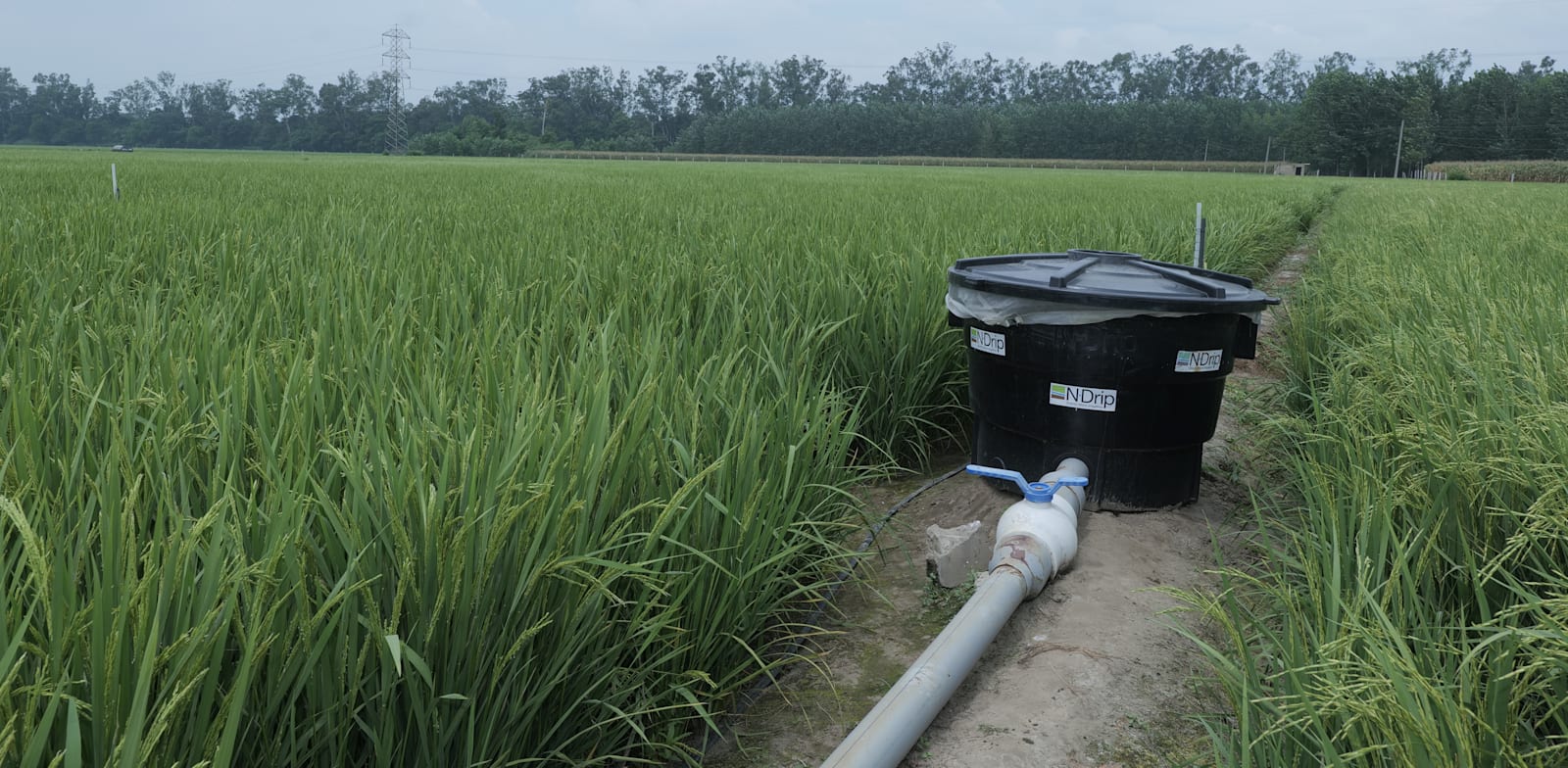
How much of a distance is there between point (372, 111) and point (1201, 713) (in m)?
102

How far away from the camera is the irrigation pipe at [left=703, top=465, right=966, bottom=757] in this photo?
69.3 inches

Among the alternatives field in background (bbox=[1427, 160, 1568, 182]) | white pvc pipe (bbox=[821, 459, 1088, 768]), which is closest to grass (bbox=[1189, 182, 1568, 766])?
white pvc pipe (bbox=[821, 459, 1088, 768])

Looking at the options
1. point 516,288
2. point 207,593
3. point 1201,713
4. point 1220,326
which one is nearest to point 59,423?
point 207,593

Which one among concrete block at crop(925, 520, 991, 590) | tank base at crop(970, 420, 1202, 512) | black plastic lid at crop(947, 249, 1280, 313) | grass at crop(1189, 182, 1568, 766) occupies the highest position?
black plastic lid at crop(947, 249, 1280, 313)

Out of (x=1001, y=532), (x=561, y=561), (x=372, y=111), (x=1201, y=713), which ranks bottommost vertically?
(x=1201, y=713)

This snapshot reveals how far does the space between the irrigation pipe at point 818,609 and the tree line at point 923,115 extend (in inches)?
2408

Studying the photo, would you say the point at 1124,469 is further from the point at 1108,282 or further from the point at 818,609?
the point at 818,609

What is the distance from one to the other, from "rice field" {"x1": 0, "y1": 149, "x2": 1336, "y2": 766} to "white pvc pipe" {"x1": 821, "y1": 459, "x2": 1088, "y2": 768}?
0.25 m

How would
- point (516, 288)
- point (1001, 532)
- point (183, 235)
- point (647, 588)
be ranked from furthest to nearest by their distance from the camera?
point (183, 235) → point (516, 288) → point (1001, 532) → point (647, 588)

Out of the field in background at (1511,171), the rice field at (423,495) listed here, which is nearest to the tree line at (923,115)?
the field in background at (1511,171)

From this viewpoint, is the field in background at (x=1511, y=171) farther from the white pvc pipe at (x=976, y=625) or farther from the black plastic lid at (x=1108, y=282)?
the white pvc pipe at (x=976, y=625)

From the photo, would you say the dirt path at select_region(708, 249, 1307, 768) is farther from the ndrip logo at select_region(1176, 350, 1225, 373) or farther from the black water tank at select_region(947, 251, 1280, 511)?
the ndrip logo at select_region(1176, 350, 1225, 373)

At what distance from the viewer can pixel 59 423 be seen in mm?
1696

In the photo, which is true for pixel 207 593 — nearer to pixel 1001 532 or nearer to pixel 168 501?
pixel 168 501
